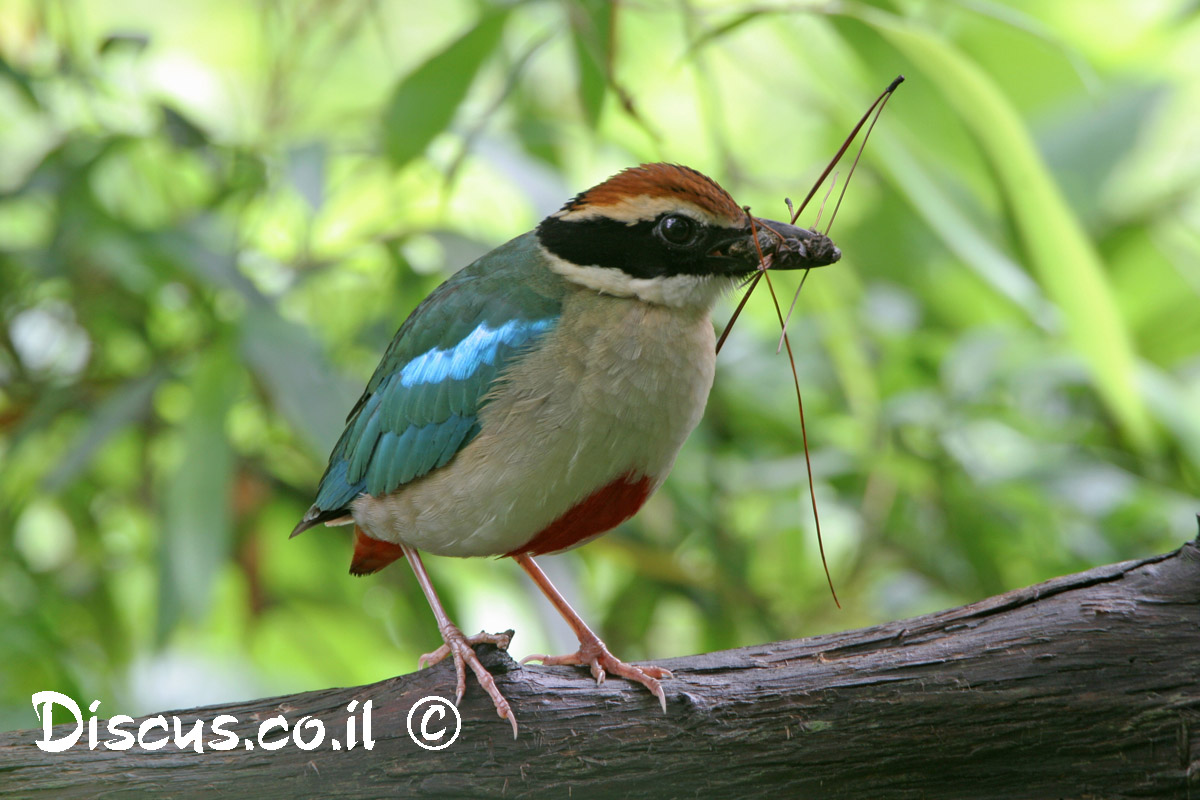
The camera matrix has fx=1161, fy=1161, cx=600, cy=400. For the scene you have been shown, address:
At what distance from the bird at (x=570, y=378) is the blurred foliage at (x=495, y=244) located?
49 cm

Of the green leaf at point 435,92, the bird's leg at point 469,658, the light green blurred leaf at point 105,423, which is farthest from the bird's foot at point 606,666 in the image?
the light green blurred leaf at point 105,423

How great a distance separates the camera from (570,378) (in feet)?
7.88

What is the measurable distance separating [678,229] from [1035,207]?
4.07 ft

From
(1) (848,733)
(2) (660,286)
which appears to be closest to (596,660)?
(1) (848,733)

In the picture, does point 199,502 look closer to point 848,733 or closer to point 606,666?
point 606,666

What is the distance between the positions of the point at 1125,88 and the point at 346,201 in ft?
11.5

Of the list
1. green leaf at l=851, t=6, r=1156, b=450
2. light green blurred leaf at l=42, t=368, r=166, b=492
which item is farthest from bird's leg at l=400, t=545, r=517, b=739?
green leaf at l=851, t=6, r=1156, b=450

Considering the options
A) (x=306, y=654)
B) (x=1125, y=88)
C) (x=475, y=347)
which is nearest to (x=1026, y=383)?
(x=1125, y=88)

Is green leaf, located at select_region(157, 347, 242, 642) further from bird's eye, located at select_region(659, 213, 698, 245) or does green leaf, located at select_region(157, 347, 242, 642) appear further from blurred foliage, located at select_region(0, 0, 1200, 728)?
bird's eye, located at select_region(659, 213, 698, 245)

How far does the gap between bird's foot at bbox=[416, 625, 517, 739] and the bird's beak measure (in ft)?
3.14

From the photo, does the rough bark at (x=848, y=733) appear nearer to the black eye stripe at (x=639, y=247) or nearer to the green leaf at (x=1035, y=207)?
the black eye stripe at (x=639, y=247)

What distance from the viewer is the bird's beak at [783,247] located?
2389mm

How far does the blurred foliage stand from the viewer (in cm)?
341

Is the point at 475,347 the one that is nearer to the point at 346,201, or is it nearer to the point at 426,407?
the point at 426,407
